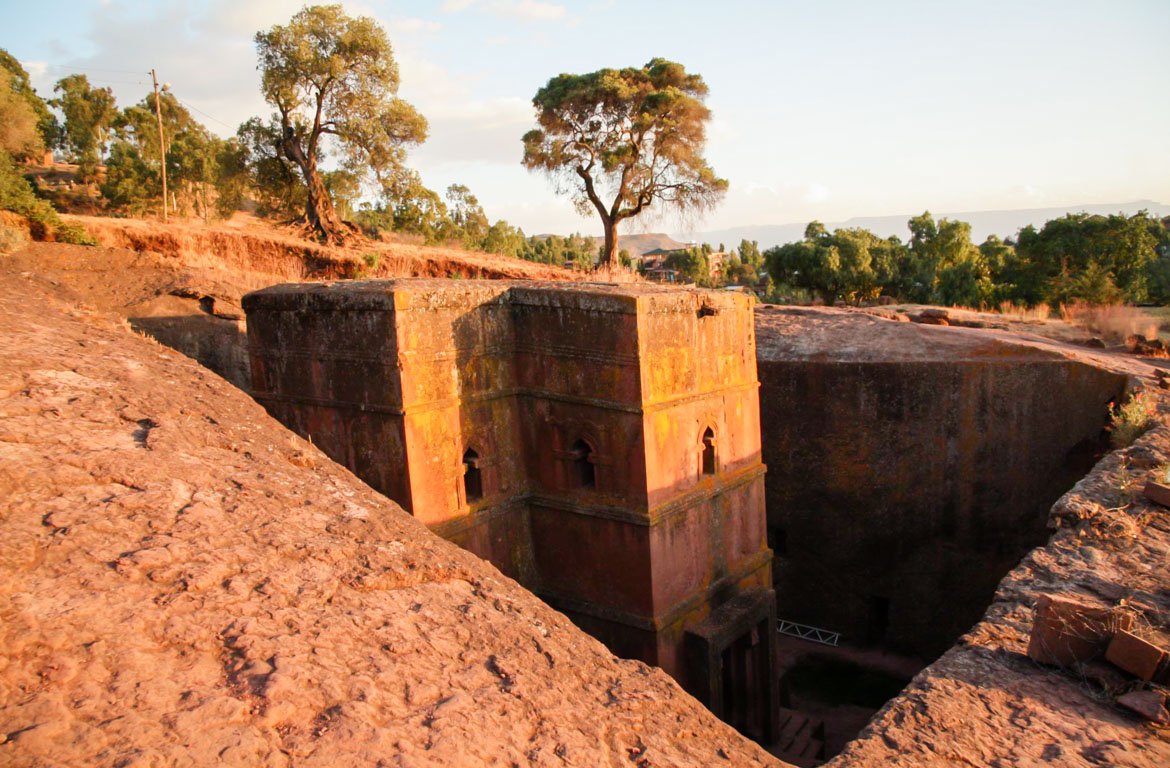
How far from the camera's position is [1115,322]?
15648mm

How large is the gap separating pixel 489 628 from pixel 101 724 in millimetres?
1631

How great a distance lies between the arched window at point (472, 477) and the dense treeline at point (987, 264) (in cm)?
1909

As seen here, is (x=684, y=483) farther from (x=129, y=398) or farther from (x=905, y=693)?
(x=129, y=398)

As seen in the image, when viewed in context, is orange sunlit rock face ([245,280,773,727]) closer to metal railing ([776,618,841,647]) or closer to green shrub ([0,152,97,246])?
metal railing ([776,618,841,647])

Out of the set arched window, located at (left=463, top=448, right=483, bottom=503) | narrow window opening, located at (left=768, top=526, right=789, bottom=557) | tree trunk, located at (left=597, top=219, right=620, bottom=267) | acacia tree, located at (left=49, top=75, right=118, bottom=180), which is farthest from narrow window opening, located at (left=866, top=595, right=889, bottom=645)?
acacia tree, located at (left=49, top=75, right=118, bottom=180)

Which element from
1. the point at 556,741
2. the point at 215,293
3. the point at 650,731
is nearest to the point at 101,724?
the point at 556,741

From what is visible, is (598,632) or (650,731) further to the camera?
(598,632)

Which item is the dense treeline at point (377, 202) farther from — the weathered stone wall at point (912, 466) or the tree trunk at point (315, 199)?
the weathered stone wall at point (912, 466)

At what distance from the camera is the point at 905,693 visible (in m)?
4.50

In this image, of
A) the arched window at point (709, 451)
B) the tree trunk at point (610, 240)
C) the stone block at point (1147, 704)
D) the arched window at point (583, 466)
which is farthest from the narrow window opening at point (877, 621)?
the tree trunk at point (610, 240)

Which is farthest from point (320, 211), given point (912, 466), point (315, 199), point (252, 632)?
point (252, 632)

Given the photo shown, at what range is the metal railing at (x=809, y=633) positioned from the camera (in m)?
11.9

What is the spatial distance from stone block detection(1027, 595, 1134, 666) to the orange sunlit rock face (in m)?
3.76

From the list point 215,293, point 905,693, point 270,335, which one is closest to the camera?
point 905,693
